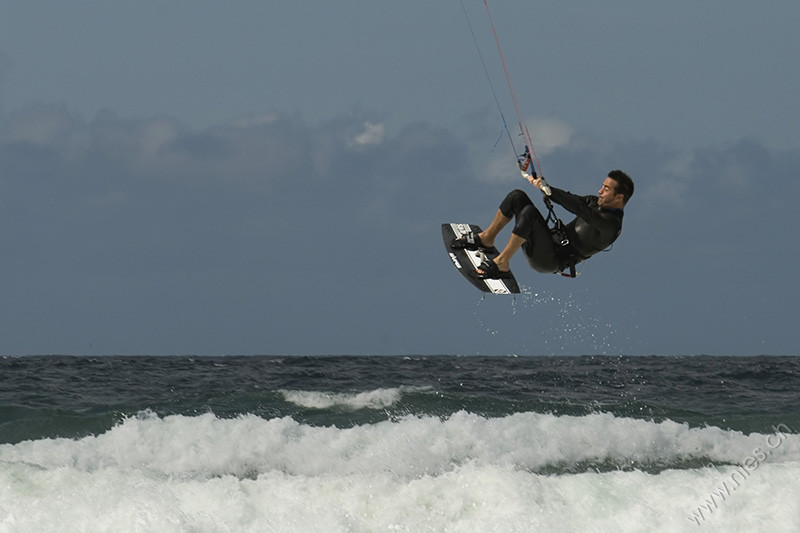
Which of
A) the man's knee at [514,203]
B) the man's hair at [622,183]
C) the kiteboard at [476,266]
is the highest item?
the man's hair at [622,183]

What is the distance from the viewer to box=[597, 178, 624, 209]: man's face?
9398mm

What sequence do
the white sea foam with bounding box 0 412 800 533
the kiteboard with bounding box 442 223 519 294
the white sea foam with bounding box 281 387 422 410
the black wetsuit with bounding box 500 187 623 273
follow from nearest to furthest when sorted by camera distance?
the white sea foam with bounding box 0 412 800 533
the black wetsuit with bounding box 500 187 623 273
the kiteboard with bounding box 442 223 519 294
the white sea foam with bounding box 281 387 422 410

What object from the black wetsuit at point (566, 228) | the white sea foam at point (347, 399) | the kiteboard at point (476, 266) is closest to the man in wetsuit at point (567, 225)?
the black wetsuit at point (566, 228)

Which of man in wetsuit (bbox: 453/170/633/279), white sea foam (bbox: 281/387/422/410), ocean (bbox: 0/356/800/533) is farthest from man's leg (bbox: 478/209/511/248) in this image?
white sea foam (bbox: 281/387/422/410)

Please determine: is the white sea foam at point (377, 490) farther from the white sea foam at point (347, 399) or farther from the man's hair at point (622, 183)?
the white sea foam at point (347, 399)

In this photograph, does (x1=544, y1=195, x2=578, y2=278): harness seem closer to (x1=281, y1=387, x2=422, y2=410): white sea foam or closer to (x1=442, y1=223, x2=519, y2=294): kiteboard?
(x1=442, y1=223, x2=519, y2=294): kiteboard

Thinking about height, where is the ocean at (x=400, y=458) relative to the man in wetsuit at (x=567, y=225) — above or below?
below

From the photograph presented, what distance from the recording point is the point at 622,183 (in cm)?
943

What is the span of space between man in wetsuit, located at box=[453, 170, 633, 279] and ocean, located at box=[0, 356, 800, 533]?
7.25ft

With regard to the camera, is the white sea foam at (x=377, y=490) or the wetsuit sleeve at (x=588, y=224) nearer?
the white sea foam at (x=377, y=490)

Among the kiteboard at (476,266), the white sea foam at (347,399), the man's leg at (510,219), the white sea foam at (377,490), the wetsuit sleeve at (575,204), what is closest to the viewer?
the white sea foam at (377,490)

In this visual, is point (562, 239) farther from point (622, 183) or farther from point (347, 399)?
point (347, 399)

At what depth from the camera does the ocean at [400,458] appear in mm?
8719

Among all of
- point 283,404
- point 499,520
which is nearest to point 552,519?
point 499,520
